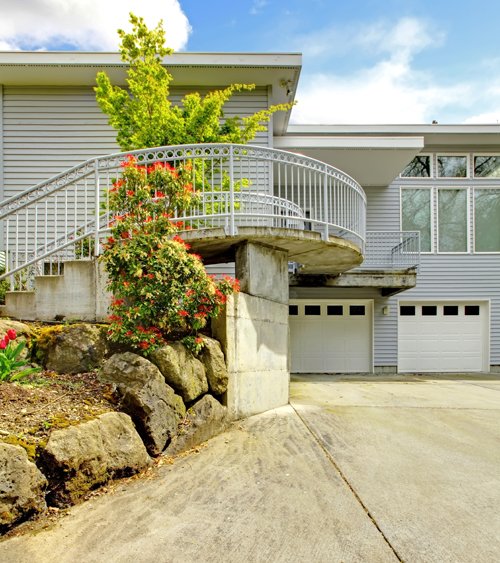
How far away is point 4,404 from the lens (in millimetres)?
3182

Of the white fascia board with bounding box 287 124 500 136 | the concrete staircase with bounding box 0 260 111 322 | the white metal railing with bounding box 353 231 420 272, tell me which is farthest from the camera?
the white fascia board with bounding box 287 124 500 136

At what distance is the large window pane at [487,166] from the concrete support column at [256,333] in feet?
29.5

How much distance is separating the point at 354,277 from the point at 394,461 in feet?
20.4

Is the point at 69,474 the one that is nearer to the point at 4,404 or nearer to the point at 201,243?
the point at 4,404

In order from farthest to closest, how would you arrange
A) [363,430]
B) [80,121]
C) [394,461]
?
[80,121], [363,430], [394,461]

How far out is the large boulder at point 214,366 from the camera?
14.6 feet

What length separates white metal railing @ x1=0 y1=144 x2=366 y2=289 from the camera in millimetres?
5082

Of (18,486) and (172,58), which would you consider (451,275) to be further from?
(18,486)

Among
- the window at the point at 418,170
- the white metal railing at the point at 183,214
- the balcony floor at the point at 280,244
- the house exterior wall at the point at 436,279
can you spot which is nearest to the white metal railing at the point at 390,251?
the house exterior wall at the point at 436,279

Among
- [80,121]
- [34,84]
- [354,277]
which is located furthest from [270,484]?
[34,84]

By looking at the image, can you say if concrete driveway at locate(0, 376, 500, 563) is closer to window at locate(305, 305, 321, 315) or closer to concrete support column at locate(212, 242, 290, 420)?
concrete support column at locate(212, 242, 290, 420)

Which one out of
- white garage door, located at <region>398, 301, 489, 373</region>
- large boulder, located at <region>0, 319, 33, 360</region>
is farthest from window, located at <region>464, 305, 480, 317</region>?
large boulder, located at <region>0, 319, 33, 360</region>

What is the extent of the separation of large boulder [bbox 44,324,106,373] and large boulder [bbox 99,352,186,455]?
1.28ft

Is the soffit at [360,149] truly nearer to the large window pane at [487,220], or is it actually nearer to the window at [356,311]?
the large window pane at [487,220]
